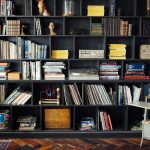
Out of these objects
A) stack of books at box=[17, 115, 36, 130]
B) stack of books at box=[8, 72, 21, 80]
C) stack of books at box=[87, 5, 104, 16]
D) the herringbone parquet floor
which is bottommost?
the herringbone parquet floor

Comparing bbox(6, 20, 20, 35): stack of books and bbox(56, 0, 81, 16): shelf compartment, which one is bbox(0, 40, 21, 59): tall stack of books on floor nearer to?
bbox(6, 20, 20, 35): stack of books

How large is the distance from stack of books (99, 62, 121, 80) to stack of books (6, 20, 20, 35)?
137 centimetres

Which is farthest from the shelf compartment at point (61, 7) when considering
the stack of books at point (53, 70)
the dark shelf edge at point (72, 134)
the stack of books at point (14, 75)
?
the dark shelf edge at point (72, 134)

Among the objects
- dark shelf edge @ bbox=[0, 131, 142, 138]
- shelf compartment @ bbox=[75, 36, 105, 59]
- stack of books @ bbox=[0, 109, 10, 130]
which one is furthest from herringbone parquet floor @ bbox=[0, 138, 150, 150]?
shelf compartment @ bbox=[75, 36, 105, 59]

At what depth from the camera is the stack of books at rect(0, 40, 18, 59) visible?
4.24 m

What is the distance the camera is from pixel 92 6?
4.21 meters

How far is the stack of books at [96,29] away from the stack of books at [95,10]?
0.16m

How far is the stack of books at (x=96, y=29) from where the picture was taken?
13.8 feet

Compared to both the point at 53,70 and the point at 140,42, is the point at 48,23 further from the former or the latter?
the point at 140,42

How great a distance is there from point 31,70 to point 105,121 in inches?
53.9

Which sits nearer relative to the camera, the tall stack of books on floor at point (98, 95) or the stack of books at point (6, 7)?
the stack of books at point (6, 7)

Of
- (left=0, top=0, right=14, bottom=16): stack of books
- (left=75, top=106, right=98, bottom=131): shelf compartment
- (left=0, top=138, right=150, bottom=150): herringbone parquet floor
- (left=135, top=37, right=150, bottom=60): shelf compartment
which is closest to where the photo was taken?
(left=0, top=138, right=150, bottom=150): herringbone parquet floor

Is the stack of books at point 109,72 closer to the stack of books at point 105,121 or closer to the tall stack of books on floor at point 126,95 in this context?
the tall stack of books on floor at point 126,95

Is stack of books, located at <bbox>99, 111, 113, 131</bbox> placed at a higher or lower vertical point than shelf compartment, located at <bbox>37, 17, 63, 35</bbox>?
lower
